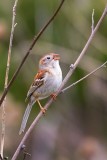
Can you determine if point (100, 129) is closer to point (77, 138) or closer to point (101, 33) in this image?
point (77, 138)

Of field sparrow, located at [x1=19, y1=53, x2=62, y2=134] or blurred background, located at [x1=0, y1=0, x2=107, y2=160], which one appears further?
blurred background, located at [x1=0, y1=0, x2=107, y2=160]

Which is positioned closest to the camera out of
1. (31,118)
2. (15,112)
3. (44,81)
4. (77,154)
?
(44,81)

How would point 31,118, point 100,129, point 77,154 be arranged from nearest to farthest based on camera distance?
1. point 77,154
2. point 31,118
3. point 100,129

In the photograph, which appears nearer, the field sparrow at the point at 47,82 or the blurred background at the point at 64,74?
the field sparrow at the point at 47,82

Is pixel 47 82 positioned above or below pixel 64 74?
above

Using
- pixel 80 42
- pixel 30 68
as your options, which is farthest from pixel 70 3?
pixel 30 68

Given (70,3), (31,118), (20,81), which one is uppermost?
(70,3)

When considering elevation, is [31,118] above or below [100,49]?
below

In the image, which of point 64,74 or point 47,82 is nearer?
point 47,82
